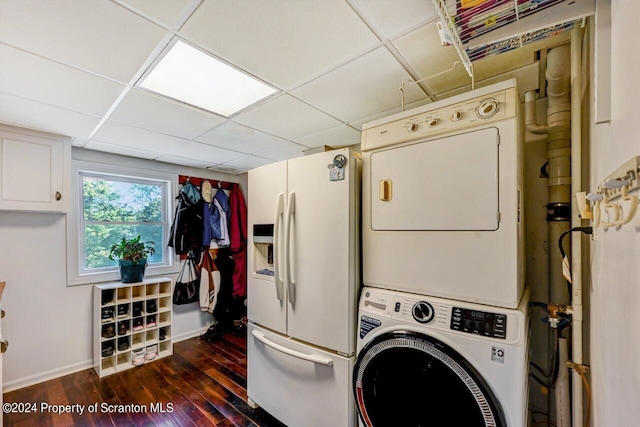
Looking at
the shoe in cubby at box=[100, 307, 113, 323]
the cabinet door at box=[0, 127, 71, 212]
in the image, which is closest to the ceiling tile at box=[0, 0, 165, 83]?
the cabinet door at box=[0, 127, 71, 212]

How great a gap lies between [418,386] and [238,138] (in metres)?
2.22

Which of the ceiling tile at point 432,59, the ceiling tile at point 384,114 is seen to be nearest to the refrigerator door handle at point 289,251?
the ceiling tile at point 384,114

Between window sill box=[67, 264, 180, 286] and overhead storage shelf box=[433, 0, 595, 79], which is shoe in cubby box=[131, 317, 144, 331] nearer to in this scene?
window sill box=[67, 264, 180, 286]

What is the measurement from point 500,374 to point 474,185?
71 cm

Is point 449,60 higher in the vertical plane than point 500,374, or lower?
higher

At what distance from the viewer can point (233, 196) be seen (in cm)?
394

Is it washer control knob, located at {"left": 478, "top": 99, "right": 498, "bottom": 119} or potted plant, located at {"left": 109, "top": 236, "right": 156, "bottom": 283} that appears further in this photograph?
potted plant, located at {"left": 109, "top": 236, "right": 156, "bottom": 283}

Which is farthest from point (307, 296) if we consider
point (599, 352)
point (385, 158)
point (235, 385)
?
point (235, 385)

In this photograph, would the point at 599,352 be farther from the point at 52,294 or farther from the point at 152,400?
the point at 52,294

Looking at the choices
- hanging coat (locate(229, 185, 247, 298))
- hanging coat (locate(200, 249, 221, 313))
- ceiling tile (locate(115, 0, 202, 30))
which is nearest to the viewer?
ceiling tile (locate(115, 0, 202, 30))

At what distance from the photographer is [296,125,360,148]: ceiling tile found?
2290mm

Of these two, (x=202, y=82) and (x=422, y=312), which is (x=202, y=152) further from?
(x=422, y=312)

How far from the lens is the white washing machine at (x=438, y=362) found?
1013mm

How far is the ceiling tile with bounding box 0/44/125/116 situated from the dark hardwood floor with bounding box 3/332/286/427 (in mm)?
2167
